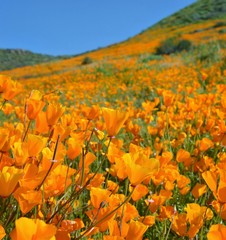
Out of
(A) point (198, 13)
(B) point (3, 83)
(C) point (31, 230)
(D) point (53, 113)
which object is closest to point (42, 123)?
(D) point (53, 113)

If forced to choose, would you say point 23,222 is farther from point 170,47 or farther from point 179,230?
point 170,47

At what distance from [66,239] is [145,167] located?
0.24 metres

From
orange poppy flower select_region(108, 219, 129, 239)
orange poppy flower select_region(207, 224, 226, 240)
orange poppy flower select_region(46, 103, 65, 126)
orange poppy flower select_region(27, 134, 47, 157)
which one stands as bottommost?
orange poppy flower select_region(108, 219, 129, 239)

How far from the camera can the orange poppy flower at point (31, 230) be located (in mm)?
708

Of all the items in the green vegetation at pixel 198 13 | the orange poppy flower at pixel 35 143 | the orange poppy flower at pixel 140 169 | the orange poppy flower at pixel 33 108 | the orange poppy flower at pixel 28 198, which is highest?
the green vegetation at pixel 198 13

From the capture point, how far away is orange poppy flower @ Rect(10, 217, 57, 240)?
0.71 m

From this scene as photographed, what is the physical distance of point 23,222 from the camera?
713mm

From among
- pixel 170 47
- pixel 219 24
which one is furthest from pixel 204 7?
pixel 170 47

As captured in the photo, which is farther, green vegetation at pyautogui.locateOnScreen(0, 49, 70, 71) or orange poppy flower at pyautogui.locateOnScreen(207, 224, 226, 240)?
green vegetation at pyautogui.locateOnScreen(0, 49, 70, 71)

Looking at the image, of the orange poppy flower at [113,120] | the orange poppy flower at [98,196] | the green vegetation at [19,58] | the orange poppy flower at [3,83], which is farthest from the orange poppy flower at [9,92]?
the green vegetation at [19,58]

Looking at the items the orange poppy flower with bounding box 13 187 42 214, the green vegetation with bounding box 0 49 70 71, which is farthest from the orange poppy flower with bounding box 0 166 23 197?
the green vegetation with bounding box 0 49 70 71

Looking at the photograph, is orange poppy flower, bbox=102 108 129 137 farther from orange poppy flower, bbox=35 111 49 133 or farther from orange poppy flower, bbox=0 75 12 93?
orange poppy flower, bbox=0 75 12 93

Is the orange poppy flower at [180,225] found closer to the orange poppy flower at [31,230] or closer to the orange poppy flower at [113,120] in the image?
the orange poppy flower at [113,120]

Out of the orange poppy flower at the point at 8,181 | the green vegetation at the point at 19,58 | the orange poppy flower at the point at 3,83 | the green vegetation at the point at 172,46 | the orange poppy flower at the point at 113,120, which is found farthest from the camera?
the green vegetation at the point at 19,58
